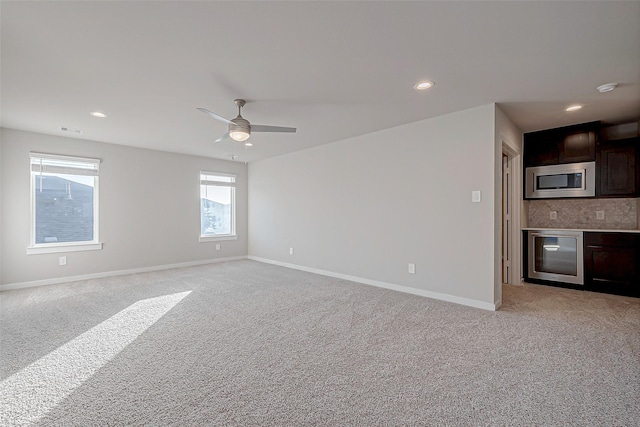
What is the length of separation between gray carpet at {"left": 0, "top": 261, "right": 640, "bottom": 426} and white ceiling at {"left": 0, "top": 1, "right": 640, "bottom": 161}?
2.42 m

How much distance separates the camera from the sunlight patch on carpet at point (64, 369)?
1681mm

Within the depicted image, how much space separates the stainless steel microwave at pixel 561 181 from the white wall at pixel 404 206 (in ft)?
5.91

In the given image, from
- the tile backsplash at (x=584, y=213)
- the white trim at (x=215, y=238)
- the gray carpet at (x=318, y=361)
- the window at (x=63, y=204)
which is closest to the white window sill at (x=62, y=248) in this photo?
the window at (x=63, y=204)

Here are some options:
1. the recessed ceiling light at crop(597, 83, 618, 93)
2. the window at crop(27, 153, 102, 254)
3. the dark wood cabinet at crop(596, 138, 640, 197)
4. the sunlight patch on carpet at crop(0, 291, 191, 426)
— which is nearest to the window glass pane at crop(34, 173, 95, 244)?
the window at crop(27, 153, 102, 254)

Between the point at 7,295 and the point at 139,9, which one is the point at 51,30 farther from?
the point at 7,295

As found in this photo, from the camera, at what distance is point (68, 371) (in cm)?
207

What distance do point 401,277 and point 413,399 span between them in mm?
2515

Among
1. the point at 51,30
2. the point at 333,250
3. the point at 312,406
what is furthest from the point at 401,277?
the point at 51,30

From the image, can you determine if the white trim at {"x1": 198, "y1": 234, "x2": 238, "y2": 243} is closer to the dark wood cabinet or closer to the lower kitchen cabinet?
the lower kitchen cabinet

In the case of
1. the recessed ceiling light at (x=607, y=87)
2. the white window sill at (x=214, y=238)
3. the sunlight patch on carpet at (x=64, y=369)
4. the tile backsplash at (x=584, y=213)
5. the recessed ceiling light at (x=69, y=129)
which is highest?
the recessed ceiling light at (x=69, y=129)

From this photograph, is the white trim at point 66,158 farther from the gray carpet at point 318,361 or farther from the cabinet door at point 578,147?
the cabinet door at point 578,147

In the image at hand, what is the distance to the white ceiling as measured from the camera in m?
1.82

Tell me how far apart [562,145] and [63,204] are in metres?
8.12

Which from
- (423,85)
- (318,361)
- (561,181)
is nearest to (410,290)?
(318,361)
